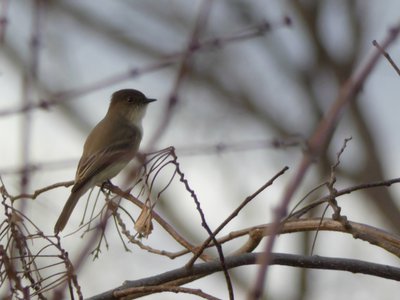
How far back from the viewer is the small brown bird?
580 cm

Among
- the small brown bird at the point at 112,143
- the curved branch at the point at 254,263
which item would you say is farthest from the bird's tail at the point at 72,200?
the curved branch at the point at 254,263

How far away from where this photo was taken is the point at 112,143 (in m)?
6.56

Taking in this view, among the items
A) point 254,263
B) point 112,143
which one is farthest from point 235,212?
point 112,143

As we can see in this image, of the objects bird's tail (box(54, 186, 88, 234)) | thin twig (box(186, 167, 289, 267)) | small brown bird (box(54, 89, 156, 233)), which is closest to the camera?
thin twig (box(186, 167, 289, 267))

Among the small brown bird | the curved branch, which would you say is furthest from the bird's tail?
the curved branch

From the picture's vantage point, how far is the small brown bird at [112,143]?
19.0 ft

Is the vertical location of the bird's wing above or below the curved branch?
above

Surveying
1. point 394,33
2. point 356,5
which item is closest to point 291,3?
point 356,5

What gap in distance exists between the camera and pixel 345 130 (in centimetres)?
1290

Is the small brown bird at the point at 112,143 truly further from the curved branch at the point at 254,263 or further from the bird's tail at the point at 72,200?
the curved branch at the point at 254,263

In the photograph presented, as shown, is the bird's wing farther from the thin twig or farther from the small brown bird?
the thin twig

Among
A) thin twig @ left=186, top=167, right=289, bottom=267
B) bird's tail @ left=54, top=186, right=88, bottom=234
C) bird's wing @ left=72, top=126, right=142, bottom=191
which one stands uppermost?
bird's wing @ left=72, top=126, right=142, bottom=191

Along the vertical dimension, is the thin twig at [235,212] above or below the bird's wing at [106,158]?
below

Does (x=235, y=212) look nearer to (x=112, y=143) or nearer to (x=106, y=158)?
(x=106, y=158)
